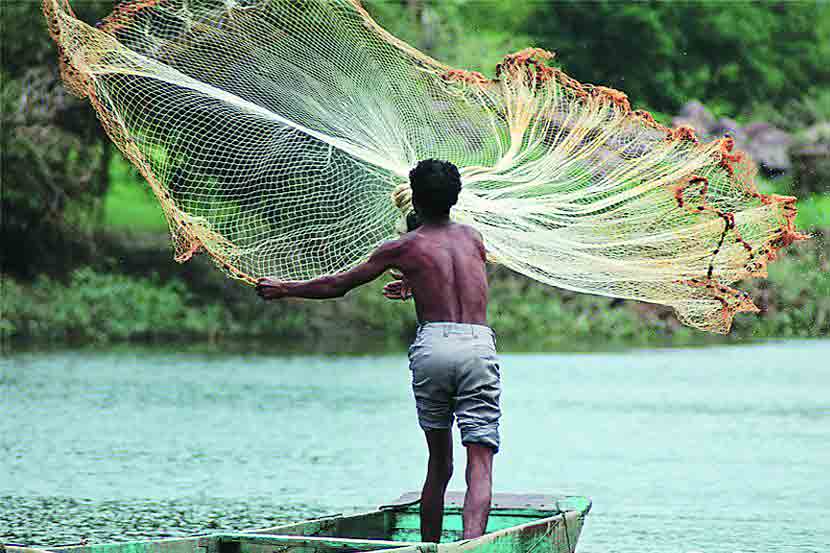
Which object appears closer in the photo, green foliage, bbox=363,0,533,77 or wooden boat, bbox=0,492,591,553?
wooden boat, bbox=0,492,591,553

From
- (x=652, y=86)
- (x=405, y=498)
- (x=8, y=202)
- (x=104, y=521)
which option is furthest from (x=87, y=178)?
(x=405, y=498)

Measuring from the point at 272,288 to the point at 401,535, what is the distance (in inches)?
67.9

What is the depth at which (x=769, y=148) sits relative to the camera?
31.1 metres

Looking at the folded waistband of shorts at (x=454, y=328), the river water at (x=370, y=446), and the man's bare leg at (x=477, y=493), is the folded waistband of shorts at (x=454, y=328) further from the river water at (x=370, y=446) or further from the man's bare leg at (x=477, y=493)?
the river water at (x=370, y=446)

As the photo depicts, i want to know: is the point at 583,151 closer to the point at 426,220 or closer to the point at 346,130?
the point at 346,130

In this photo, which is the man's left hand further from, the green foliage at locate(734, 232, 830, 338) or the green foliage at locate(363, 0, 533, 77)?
the green foliage at locate(734, 232, 830, 338)

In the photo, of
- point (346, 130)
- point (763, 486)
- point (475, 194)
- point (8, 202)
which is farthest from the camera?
point (8, 202)

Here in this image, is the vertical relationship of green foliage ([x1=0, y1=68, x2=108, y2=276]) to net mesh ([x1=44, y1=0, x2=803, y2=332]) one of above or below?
above

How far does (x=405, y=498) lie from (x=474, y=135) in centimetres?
275

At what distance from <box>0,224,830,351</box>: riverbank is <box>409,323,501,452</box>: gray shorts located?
66.0 ft

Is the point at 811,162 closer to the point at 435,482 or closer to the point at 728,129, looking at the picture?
the point at 728,129

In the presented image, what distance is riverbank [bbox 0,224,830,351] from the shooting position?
27562 millimetres

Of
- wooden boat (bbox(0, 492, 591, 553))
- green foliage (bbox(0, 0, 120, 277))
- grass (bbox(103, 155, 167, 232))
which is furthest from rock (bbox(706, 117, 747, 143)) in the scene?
wooden boat (bbox(0, 492, 591, 553))

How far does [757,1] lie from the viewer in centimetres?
4150
